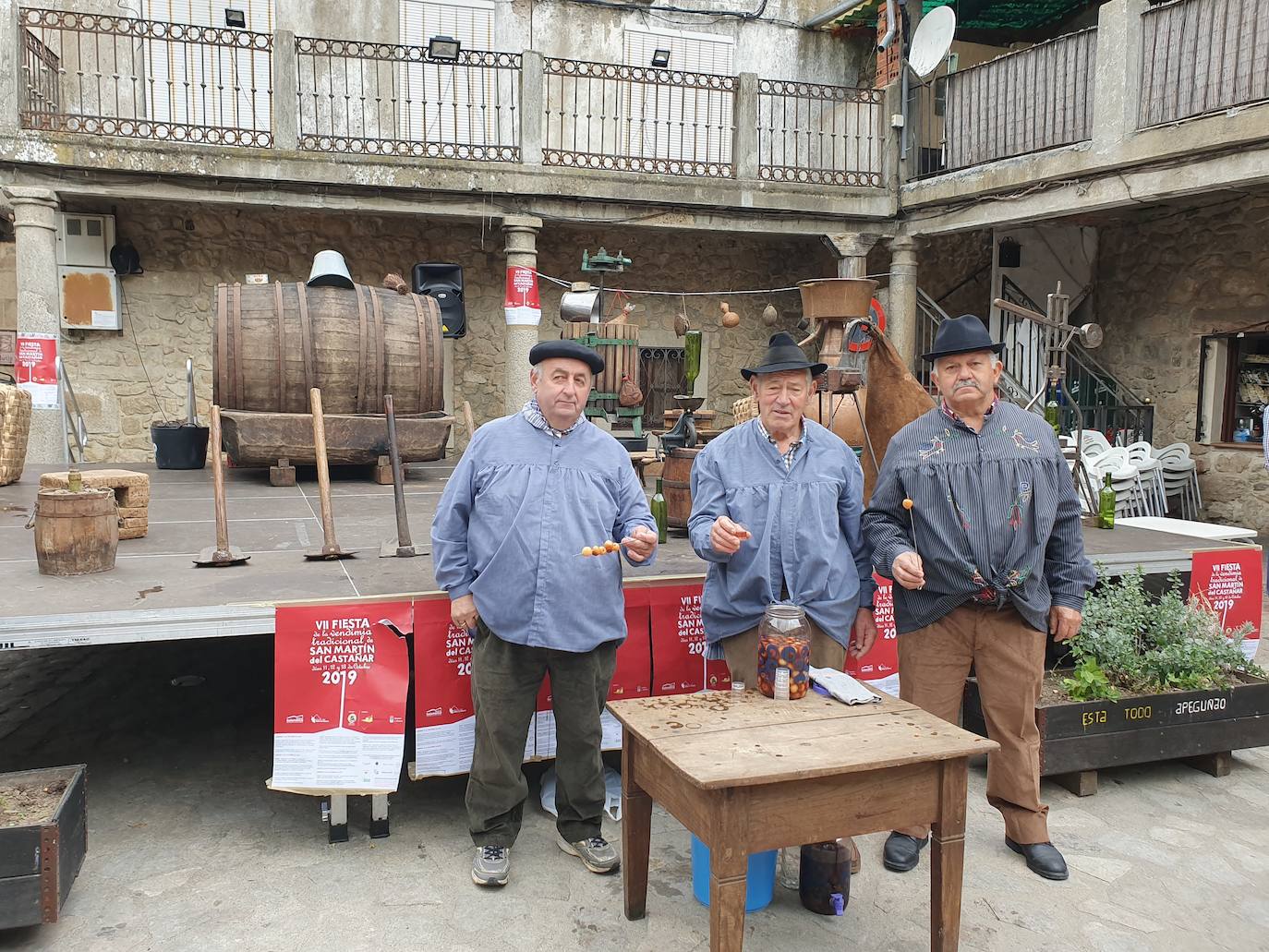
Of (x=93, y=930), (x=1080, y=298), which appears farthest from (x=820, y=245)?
(x=93, y=930)

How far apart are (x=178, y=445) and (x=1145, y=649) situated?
6.10m

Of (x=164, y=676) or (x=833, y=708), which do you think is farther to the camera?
(x=164, y=676)

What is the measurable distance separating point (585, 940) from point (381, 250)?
32.2 feet

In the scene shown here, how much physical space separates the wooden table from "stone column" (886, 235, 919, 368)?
29.7 feet

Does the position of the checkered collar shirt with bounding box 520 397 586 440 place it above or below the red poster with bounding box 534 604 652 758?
above

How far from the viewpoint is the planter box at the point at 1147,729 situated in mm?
3789

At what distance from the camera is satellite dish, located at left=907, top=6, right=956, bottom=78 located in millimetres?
10109

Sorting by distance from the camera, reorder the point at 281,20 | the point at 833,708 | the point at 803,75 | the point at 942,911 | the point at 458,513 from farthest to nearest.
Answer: the point at 803,75
the point at 281,20
the point at 458,513
the point at 833,708
the point at 942,911

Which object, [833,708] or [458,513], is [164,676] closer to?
[458,513]

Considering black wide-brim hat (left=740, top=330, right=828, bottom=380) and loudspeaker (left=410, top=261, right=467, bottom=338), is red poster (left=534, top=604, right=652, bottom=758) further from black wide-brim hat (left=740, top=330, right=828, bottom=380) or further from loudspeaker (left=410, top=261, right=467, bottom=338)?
loudspeaker (left=410, top=261, right=467, bottom=338)

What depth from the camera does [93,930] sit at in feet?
9.03

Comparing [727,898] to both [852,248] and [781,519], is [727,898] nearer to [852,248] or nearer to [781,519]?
[781,519]

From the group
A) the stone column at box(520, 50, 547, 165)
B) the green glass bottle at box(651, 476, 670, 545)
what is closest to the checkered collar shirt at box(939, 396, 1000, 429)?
the green glass bottle at box(651, 476, 670, 545)

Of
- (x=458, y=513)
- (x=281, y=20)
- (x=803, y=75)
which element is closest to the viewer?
(x=458, y=513)
